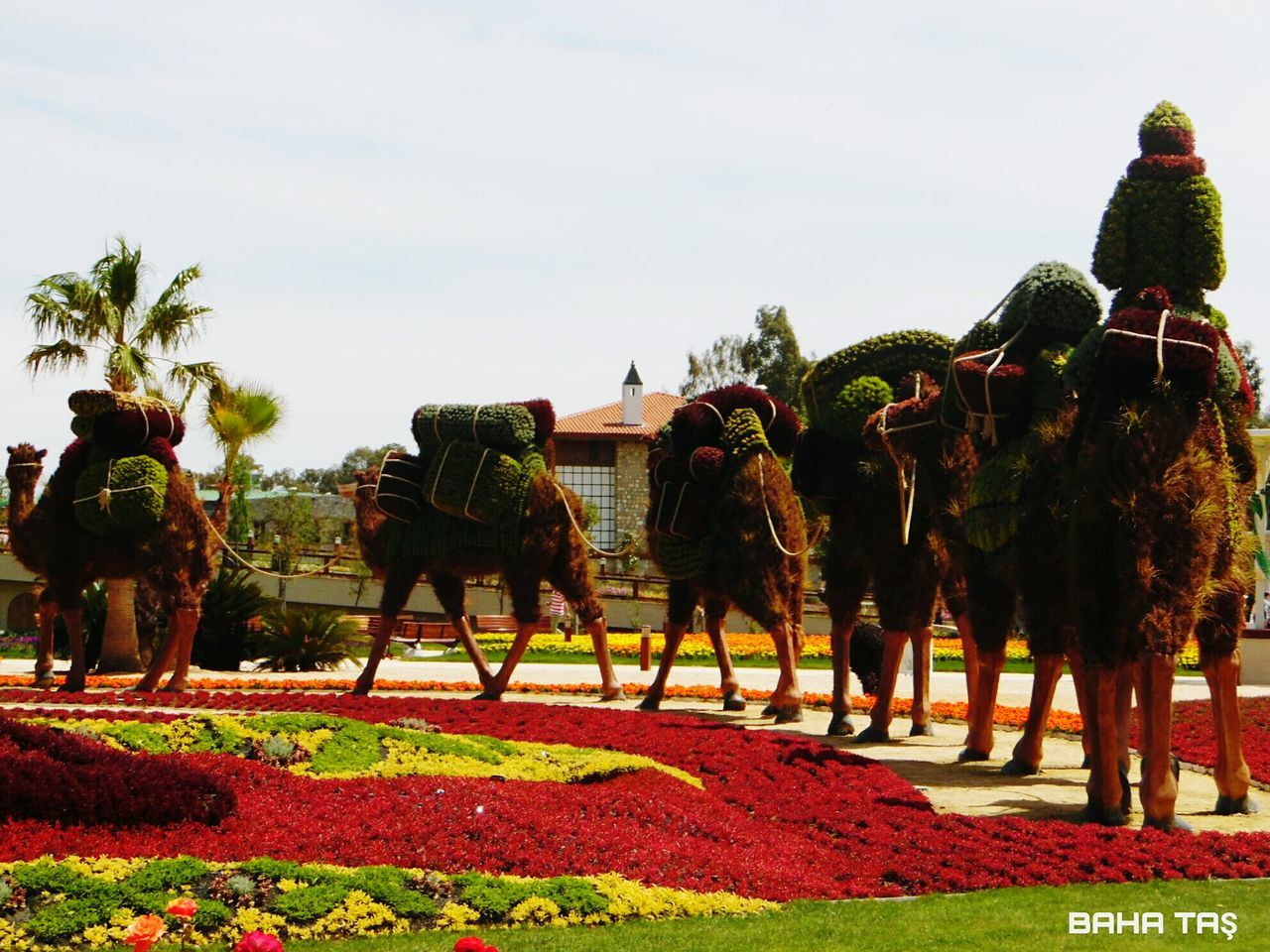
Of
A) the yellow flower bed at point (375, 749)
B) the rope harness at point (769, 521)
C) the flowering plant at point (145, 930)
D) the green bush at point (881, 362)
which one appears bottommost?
the yellow flower bed at point (375, 749)

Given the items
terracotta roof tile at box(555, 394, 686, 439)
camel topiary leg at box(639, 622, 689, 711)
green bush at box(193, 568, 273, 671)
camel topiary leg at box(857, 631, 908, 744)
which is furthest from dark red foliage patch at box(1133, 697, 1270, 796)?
terracotta roof tile at box(555, 394, 686, 439)

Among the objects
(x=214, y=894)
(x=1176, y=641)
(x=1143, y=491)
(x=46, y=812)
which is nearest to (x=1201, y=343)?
(x=1143, y=491)

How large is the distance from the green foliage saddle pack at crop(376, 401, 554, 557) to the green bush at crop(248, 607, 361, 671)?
539 centimetres

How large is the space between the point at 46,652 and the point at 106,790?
1220cm

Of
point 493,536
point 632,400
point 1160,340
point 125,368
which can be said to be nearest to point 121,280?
point 125,368

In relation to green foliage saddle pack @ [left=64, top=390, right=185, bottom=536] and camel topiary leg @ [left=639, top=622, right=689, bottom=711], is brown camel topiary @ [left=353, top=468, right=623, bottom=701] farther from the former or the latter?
green foliage saddle pack @ [left=64, top=390, right=185, bottom=536]

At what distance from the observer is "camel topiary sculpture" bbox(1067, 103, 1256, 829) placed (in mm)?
8547

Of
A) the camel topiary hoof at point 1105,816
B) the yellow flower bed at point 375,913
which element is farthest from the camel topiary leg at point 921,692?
the yellow flower bed at point 375,913

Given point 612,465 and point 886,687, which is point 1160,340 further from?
point 612,465

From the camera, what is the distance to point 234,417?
22.6 metres

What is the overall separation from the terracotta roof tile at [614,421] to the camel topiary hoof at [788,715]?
117 feet

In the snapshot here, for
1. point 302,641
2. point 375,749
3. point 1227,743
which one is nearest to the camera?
point 1227,743

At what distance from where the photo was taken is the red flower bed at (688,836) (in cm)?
721

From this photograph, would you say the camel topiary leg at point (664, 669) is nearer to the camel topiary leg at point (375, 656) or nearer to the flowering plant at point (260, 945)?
the camel topiary leg at point (375, 656)
